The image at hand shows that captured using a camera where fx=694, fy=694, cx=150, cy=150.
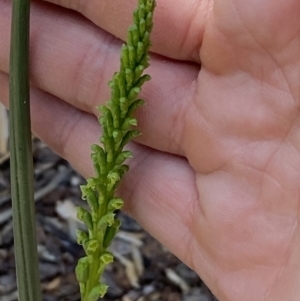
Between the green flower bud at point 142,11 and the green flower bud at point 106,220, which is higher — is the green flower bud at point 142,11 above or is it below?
above

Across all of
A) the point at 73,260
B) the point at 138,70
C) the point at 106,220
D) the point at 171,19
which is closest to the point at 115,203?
the point at 106,220

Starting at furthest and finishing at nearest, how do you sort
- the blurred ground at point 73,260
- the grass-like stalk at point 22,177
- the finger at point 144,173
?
the blurred ground at point 73,260 < the finger at point 144,173 < the grass-like stalk at point 22,177

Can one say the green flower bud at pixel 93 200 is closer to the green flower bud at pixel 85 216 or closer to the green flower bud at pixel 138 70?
the green flower bud at pixel 85 216

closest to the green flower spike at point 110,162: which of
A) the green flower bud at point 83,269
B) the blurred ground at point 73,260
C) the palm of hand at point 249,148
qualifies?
the green flower bud at point 83,269

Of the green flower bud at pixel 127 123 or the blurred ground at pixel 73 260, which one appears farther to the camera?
the blurred ground at pixel 73 260

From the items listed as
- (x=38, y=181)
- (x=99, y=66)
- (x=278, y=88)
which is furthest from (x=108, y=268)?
(x=278, y=88)
